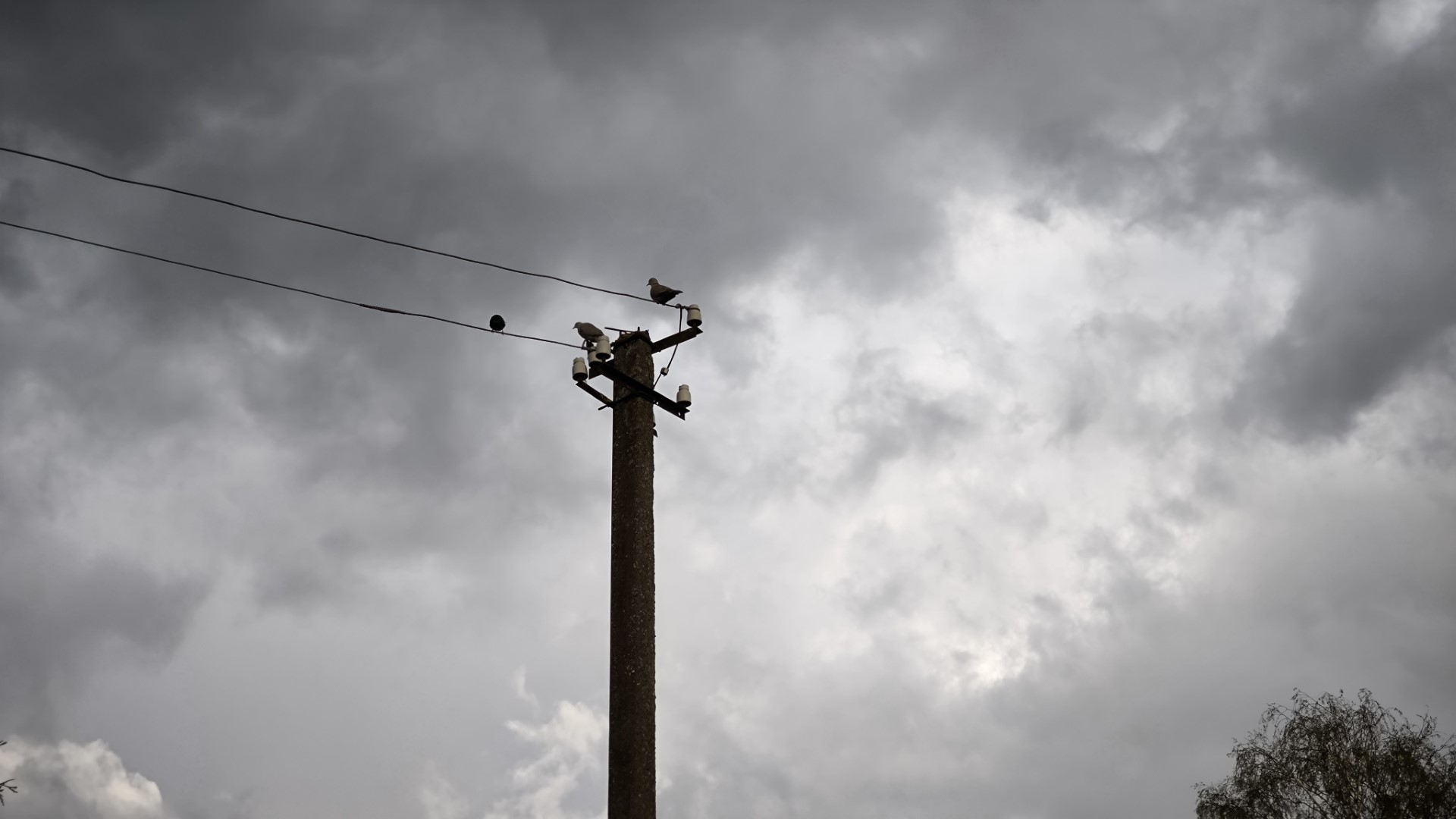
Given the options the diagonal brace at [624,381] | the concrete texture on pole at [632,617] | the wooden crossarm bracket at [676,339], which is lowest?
the concrete texture on pole at [632,617]

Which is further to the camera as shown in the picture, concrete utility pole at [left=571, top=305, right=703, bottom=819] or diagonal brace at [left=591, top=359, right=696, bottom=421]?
diagonal brace at [left=591, top=359, right=696, bottom=421]

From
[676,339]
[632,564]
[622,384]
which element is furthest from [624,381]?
[632,564]

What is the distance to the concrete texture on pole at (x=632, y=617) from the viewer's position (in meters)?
10.2

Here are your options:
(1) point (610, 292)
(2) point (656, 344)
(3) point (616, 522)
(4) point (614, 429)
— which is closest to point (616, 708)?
(3) point (616, 522)

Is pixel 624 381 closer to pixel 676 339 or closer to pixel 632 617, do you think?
pixel 676 339

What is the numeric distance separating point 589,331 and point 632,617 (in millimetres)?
3382

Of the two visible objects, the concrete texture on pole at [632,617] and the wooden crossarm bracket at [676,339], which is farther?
the wooden crossarm bracket at [676,339]

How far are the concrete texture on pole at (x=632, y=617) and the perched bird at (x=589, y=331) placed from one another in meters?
0.46

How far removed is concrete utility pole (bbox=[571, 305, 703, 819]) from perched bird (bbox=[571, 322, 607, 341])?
0.8 inches

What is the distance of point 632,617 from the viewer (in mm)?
10758

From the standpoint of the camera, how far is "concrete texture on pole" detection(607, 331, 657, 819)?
400 inches

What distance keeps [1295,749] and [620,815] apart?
24996 millimetres

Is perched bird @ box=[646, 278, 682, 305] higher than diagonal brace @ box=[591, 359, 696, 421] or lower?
higher

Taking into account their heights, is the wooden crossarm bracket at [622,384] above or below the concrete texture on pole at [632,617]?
above
